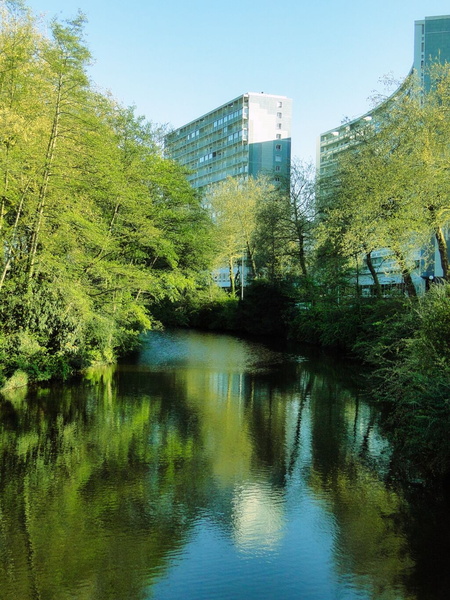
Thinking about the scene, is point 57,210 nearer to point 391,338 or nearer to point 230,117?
point 391,338

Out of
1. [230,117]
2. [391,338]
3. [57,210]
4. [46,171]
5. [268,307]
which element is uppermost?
[230,117]

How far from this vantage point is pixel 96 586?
675cm

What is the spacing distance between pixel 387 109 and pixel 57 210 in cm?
1530

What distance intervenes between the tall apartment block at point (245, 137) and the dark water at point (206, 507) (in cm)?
8729

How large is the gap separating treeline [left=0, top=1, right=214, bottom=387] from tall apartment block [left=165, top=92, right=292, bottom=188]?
7606 cm

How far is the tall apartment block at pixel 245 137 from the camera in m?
104

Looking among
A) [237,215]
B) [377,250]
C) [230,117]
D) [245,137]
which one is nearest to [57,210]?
[377,250]

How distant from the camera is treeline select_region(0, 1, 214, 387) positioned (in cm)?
1781

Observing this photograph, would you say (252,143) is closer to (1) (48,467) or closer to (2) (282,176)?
(2) (282,176)

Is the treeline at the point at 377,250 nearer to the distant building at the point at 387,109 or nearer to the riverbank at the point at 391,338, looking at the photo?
the riverbank at the point at 391,338

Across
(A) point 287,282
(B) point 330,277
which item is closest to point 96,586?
(B) point 330,277

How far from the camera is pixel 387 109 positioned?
25.1m

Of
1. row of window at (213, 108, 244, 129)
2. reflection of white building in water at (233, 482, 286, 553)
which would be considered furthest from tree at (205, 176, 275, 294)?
row of window at (213, 108, 244, 129)

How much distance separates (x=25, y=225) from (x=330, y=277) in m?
22.0
